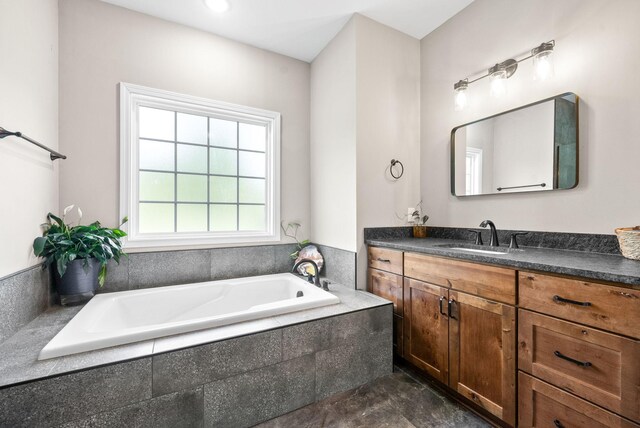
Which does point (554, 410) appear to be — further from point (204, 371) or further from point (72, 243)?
point (72, 243)

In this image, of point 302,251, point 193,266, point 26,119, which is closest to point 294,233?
point 302,251

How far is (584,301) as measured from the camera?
1080 mm

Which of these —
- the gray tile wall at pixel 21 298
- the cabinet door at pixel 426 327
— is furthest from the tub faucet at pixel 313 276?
the gray tile wall at pixel 21 298

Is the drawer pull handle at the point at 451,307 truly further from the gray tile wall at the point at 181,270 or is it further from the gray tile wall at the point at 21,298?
the gray tile wall at the point at 21,298

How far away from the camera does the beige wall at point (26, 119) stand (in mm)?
1383

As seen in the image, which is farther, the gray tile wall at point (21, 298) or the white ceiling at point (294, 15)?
the white ceiling at point (294, 15)

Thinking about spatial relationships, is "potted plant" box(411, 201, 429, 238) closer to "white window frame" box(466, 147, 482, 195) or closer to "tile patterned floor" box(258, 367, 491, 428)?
"white window frame" box(466, 147, 482, 195)

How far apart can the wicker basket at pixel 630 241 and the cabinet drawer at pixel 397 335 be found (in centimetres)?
127

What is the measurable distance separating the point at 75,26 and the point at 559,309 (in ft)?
11.4

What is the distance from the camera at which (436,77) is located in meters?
2.40

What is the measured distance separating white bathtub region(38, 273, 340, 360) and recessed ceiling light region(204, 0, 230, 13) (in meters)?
2.23

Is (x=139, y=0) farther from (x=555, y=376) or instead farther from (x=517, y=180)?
(x=555, y=376)

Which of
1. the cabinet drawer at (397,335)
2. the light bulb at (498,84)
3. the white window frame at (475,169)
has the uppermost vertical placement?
the light bulb at (498,84)

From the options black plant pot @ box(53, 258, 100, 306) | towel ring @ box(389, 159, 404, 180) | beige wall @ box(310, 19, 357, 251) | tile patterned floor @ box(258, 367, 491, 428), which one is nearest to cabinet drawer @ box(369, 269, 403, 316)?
beige wall @ box(310, 19, 357, 251)
